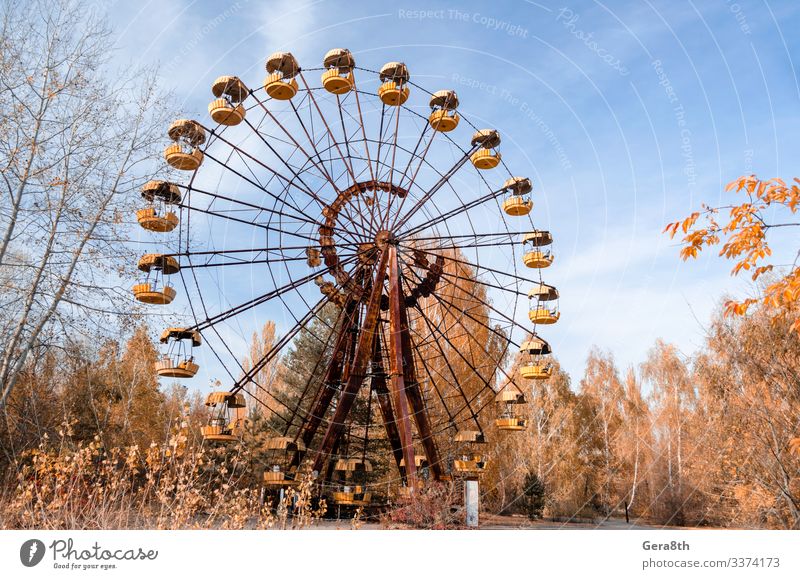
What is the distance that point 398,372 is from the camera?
539 inches

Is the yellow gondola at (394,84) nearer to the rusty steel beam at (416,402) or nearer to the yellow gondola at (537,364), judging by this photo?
the rusty steel beam at (416,402)

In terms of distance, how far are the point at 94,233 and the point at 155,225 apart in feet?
3.85

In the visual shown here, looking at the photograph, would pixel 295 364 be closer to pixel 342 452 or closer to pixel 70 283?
pixel 342 452

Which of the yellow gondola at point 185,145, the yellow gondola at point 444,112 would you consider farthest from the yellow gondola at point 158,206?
the yellow gondola at point 444,112

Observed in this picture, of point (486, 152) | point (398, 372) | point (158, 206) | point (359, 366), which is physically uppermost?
point (486, 152)

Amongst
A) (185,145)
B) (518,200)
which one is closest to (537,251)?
(518,200)

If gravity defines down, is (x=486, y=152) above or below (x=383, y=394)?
above

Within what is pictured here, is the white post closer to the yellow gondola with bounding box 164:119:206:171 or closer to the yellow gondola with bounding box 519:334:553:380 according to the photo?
the yellow gondola with bounding box 519:334:553:380

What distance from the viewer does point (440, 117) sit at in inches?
653

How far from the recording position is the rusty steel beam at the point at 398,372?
43.1 feet

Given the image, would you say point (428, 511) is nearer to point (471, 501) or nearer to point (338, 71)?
point (471, 501)

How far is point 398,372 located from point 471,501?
4.07m

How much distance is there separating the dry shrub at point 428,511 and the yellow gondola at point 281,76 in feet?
32.0
